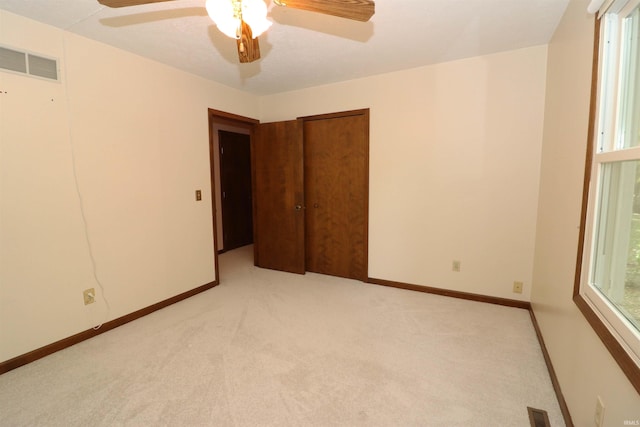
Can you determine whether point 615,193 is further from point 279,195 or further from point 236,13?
point 279,195

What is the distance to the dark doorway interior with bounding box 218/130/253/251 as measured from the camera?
16.1 feet

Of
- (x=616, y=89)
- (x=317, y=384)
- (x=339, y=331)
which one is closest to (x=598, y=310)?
(x=616, y=89)

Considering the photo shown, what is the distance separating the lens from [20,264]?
6.34 feet

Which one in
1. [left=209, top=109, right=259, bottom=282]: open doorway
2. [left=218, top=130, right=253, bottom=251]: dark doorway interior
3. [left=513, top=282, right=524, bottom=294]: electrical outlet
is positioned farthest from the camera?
[left=218, top=130, right=253, bottom=251]: dark doorway interior

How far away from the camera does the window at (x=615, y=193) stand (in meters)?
1.09

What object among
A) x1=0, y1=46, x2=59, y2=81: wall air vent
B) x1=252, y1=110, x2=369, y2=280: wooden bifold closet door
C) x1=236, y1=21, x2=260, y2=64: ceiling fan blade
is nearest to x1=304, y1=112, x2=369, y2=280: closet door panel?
x1=252, y1=110, x2=369, y2=280: wooden bifold closet door

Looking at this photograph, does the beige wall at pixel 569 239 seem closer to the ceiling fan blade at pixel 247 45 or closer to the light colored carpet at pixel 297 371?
the light colored carpet at pixel 297 371

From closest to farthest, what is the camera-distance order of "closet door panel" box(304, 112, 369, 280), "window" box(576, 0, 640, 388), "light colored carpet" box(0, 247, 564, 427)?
"window" box(576, 0, 640, 388), "light colored carpet" box(0, 247, 564, 427), "closet door panel" box(304, 112, 369, 280)

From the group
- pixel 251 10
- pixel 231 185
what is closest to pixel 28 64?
pixel 251 10

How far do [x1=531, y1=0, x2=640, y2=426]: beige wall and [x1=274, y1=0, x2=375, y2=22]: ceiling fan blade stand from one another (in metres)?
1.14

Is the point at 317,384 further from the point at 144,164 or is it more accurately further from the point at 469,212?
the point at 144,164

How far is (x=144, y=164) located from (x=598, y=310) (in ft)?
10.5

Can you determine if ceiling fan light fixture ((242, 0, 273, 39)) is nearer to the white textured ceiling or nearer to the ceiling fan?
the ceiling fan

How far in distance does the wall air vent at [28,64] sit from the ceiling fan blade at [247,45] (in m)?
1.61
